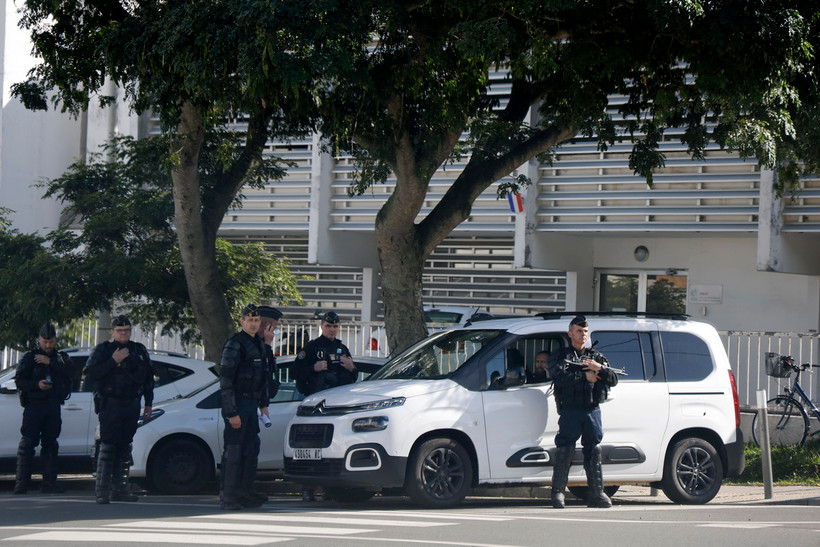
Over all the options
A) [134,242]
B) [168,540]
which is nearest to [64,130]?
[134,242]

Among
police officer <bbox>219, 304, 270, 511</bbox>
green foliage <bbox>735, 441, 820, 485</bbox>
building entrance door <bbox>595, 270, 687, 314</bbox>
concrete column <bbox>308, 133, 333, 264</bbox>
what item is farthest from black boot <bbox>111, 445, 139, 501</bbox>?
building entrance door <bbox>595, 270, 687, 314</bbox>

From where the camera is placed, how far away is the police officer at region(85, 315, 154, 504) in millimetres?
11297

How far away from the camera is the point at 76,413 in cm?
1317

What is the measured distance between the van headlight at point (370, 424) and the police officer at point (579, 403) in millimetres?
1654

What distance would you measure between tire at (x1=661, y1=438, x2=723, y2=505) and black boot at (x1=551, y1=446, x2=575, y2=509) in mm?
1315

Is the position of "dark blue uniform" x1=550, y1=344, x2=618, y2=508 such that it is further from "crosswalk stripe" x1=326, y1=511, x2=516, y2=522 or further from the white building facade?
the white building facade

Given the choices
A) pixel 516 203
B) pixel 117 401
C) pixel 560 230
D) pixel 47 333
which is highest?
pixel 516 203

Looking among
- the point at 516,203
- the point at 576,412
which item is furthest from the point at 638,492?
the point at 516,203

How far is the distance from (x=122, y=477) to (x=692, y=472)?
568cm

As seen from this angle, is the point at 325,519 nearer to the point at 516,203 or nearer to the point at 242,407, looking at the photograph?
the point at 242,407

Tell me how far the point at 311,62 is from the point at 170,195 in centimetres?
601

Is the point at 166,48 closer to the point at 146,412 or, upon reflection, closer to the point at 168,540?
the point at 146,412

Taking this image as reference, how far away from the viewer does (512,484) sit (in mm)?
10836

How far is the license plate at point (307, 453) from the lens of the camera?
10484mm
